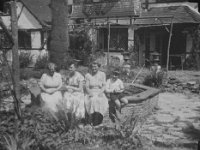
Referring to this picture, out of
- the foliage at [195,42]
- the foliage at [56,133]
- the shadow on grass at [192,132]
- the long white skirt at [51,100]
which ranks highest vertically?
the foliage at [195,42]

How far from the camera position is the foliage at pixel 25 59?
1993cm

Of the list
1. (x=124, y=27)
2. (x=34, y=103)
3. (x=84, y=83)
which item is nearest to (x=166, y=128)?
(x=84, y=83)

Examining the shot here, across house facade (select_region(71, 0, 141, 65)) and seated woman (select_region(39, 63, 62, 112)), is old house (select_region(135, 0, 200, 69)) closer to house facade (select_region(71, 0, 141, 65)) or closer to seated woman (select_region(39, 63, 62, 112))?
house facade (select_region(71, 0, 141, 65))

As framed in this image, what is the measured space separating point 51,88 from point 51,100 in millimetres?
324

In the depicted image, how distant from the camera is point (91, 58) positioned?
1812cm

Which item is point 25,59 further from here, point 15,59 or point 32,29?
point 15,59

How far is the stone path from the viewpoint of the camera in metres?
5.82

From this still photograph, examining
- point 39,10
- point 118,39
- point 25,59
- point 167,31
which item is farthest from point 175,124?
point 39,10

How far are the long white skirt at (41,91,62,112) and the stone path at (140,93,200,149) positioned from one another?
2.04 m

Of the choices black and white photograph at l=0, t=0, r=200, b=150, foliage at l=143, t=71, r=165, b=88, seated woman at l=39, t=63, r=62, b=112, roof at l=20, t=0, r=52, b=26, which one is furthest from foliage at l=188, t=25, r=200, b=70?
seated woman at l=39, t=63, r=62, b=112

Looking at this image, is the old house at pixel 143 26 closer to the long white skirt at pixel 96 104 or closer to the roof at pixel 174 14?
the roof at pixel 174 14

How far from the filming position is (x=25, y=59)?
66.0ft

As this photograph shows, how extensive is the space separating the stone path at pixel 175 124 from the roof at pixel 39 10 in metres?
14.2

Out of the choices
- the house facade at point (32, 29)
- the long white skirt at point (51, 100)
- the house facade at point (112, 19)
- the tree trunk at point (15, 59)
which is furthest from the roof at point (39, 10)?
the tree trunk at point (15, 59)
